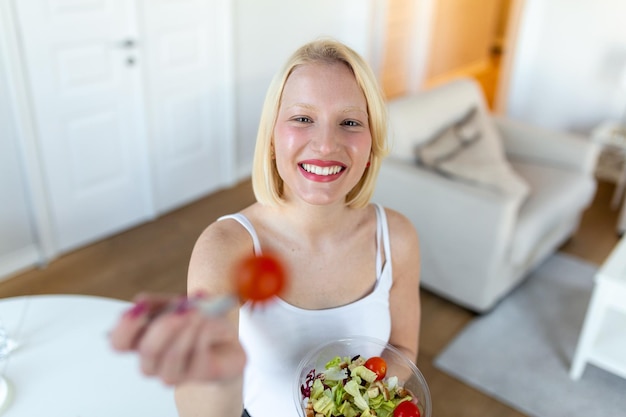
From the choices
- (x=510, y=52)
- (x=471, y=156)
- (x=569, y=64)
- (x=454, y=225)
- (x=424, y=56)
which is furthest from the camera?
(x=424, y=56)

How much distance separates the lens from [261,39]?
3674 mm

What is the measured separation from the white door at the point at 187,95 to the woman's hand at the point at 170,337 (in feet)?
8.97

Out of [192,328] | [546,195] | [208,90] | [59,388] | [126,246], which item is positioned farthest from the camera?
[208,90]

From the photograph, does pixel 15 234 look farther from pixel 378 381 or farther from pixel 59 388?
pixel 378 381

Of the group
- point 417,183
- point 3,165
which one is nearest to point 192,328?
point 417,183

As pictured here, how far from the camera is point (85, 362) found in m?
1.31

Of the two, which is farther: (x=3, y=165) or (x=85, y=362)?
(x=3, y=165)

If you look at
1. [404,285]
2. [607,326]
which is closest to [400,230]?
[404,285]

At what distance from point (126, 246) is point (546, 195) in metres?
2.07

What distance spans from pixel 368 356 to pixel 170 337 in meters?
0.70

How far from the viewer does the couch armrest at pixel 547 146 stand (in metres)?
3.10

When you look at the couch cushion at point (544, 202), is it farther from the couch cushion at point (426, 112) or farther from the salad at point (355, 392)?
the salad at point (355, 392)

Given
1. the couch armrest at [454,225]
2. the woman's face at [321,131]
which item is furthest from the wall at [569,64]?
the woman's face at [321,131]

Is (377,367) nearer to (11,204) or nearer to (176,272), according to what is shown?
(176,272)
